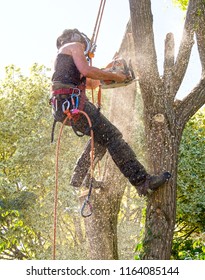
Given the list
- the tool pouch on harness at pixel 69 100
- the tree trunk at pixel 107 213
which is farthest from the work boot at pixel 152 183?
the tree trunk at pixel 107 213

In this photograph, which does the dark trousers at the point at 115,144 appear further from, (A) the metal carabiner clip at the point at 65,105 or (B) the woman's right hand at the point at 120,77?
(B) the woman's right hand at the point at 120,77

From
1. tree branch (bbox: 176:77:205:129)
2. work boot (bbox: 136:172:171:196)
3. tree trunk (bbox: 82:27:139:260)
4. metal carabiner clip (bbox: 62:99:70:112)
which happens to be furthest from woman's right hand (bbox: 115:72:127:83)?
tree trunk (bbox: 82:27:139:260)

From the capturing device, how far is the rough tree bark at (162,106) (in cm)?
446

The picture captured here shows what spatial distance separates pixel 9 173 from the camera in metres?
13.5

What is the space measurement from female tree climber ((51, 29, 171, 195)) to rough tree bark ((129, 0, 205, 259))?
0.56 feet

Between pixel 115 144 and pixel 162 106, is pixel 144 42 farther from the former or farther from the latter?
pixel 115 144

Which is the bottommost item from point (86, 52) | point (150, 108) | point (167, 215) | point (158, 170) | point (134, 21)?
point (167, 215)

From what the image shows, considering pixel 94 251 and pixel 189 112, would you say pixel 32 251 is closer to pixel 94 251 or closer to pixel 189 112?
pixel 94 251

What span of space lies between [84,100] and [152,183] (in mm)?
936

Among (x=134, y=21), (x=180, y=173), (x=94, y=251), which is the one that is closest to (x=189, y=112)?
(x=134, y=21)

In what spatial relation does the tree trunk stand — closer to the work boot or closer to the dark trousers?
the dark trousers

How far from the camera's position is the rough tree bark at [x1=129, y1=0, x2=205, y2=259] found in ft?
14.6

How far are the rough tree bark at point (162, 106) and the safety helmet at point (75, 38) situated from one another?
0.47 meters
